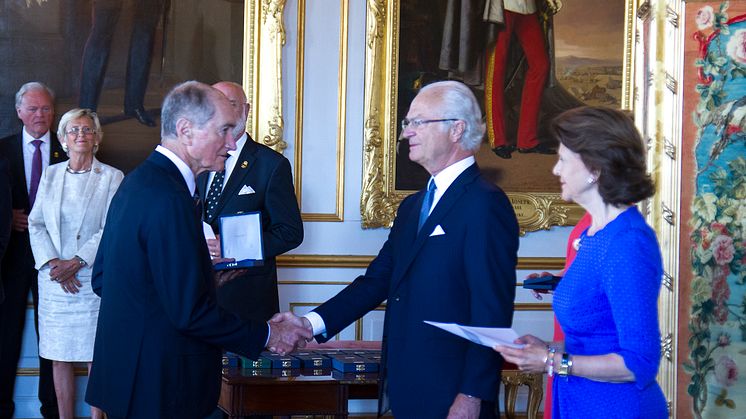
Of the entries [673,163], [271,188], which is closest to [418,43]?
[271,188]

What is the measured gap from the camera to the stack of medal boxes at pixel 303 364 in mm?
4699

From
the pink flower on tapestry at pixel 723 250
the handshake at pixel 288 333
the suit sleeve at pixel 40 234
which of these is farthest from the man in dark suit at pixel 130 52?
the pink flower on tapestry at pixel 723 250

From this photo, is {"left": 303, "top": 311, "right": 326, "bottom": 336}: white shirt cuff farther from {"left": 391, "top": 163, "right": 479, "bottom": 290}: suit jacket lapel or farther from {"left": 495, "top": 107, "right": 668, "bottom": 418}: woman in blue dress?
{"left": 495, "top": 107, "right": 668, "bottom": 418}: woman in blue dress

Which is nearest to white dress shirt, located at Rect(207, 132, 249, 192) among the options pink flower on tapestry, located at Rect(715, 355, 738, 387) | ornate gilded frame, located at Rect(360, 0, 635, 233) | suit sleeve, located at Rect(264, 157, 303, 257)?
suit sleeve, located at Rect(264, 157, 303, 257)

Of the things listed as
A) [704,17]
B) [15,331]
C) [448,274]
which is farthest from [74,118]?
[704,17]

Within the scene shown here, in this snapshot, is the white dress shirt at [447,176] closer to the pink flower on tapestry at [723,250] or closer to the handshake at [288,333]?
the handshake at [288,333]

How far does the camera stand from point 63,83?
709 cm

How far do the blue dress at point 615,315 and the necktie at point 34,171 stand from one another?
16.1ft

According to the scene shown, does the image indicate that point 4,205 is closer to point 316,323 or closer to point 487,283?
point 316,323

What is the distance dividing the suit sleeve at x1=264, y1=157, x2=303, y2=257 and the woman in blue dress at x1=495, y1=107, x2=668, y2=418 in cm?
269

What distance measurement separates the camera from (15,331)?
7.08 meters

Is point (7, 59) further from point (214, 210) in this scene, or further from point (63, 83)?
point (214, 210)

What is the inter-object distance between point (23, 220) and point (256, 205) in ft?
7.28

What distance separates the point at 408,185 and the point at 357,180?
39 centimetres
